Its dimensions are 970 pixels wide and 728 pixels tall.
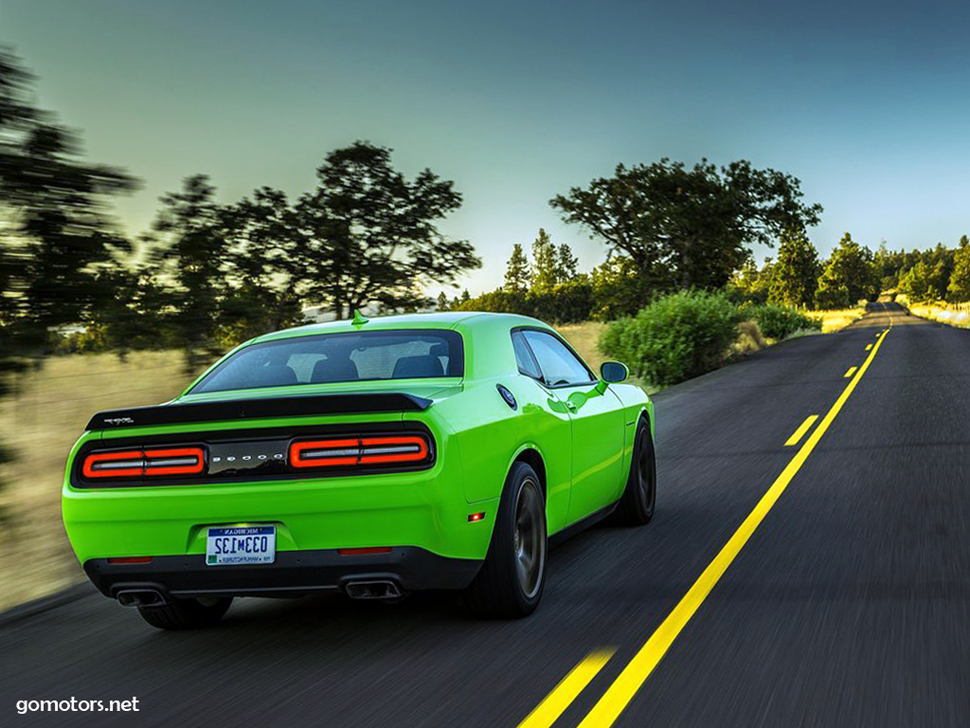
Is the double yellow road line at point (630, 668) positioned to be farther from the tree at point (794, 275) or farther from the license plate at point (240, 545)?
the tree at point (794, 275)

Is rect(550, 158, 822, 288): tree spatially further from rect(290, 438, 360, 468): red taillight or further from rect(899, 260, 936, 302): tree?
rect(899, 260, 936, 302): tree

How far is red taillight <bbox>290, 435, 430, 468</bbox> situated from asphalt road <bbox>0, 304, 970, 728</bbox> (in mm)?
898

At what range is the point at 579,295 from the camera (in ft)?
411

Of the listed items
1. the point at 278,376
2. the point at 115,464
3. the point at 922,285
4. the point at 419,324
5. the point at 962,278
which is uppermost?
the point at 419,324

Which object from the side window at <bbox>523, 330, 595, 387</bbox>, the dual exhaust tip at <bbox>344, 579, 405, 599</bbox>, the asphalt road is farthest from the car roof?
the dual exhaust tip at <bbox>344, 579, 405, 599</bbox>

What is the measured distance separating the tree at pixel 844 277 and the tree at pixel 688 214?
90.7m

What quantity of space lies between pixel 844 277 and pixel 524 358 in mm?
140458

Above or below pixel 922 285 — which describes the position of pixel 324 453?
above

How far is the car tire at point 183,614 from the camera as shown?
5.12 metres

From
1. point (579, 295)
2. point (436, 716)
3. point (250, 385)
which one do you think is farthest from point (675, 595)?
point (579, 295)

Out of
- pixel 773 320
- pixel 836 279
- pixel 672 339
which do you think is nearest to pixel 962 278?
pixel 836 279

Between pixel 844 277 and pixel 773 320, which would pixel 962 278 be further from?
pixel 773 320

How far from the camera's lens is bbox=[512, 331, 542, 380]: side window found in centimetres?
579

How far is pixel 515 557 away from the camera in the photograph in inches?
191
